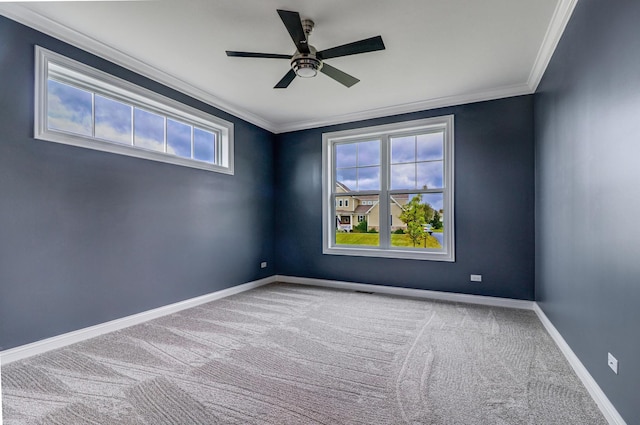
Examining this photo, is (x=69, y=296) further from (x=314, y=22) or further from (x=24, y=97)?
(x=314, y=22)

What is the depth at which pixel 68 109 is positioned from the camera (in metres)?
2.97

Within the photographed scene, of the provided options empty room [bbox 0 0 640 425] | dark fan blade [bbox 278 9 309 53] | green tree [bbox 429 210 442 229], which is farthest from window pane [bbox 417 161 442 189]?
dark fan blade [bbox 278 9 309 53]

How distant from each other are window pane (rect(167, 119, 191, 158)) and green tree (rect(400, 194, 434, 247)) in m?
3.20

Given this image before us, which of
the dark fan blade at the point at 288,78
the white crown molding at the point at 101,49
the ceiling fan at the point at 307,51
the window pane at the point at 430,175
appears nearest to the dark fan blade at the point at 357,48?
the ceiling fan at the point at 307,51

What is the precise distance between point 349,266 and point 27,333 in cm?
380

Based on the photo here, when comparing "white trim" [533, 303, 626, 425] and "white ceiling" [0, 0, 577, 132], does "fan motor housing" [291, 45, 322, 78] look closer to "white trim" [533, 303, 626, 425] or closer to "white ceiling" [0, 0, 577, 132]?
"white ceiling" [0, 0, 577, 132]

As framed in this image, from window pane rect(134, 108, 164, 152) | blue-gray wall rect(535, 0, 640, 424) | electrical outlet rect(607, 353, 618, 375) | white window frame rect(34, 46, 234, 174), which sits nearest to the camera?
blue-gray wall rect(535, 0, 640, 424)

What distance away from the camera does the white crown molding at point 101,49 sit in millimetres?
2545

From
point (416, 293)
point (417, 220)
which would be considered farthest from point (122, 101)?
point (416, 293)

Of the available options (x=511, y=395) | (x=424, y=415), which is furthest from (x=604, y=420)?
(x=424, y=415)

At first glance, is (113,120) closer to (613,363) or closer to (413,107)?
(413,107)

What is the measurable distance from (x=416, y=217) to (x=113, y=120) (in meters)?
4.02

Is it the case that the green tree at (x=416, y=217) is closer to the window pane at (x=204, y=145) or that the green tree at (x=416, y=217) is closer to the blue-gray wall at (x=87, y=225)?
the blue-gray wall at (x=87, y=225)

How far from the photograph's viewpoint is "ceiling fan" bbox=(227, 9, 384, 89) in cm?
237
